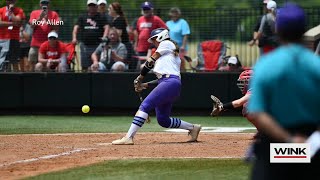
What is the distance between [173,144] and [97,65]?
21.7ft

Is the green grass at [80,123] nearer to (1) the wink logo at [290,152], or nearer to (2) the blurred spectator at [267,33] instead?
(2) the blurred spectator at [267,33]

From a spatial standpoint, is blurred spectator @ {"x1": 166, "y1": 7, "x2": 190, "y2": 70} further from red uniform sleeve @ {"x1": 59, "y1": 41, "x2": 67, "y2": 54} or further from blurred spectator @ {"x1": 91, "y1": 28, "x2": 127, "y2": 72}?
red uniform sleeve @ {"x1": 59, "y1": 41, "x2": 67, "y2": 54}

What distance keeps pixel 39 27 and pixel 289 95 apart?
14.7 metres

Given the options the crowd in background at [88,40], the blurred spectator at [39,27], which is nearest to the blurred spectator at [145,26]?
the crowd in background at [88,40]

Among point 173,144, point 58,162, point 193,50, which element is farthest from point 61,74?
point 58,162

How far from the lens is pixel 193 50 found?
2227 centimetres

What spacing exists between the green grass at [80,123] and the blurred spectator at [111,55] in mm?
1229

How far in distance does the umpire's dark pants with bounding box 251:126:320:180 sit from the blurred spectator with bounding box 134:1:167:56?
536 inches

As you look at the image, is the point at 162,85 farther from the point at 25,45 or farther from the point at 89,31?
the point at 25,45

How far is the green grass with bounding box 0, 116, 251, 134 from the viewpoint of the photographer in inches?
622

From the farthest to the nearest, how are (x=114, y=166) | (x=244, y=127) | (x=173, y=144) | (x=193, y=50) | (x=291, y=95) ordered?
(x=193, y=50), (x=244, y=127), (x=173, y=144), (x=114, y=166), (x=291, y=95)

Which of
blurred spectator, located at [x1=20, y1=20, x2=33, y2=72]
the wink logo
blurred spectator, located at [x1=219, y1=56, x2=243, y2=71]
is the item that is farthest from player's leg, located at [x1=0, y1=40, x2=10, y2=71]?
the wink logo

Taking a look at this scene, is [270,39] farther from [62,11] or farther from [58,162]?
[58,162]

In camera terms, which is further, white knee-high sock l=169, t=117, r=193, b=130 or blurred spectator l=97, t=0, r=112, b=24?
blurred spectator l=97, t=0, r=112, b=24
